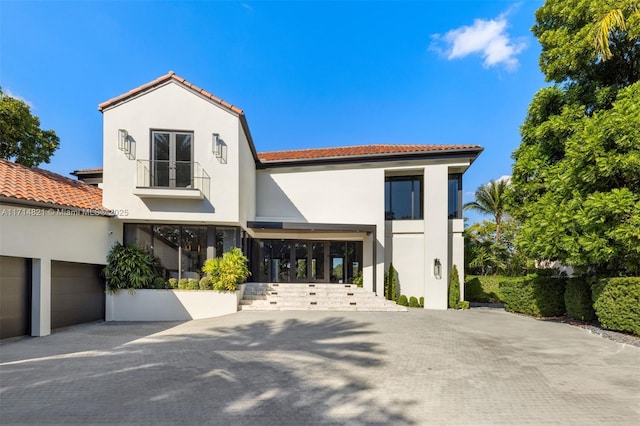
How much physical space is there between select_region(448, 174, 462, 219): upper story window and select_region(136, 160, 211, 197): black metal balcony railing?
11728mm

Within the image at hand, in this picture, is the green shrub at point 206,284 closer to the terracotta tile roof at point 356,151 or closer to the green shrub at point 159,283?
the green shrub at point 159,283

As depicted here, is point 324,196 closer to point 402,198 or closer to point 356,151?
point 356,151

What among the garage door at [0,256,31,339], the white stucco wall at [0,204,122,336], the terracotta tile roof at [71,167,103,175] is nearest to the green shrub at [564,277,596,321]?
the white stucco wall at [0,204,122,336]

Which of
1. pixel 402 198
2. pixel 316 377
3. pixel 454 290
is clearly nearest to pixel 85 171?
pixel 402 198

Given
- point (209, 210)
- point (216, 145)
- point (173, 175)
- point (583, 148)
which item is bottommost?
point (209, 210)

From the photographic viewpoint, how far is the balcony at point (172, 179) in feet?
37.9

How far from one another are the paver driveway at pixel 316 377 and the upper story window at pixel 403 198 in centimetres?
802

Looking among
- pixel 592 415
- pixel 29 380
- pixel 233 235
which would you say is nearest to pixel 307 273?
pixel 233 235

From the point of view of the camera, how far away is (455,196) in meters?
16.6

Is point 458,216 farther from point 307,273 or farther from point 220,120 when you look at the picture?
point 220,120

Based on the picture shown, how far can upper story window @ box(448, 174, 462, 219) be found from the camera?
16406mm

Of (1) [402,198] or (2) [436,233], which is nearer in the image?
(2) [436,233]

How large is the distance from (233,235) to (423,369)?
9051mm

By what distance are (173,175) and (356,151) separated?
9419 mm
